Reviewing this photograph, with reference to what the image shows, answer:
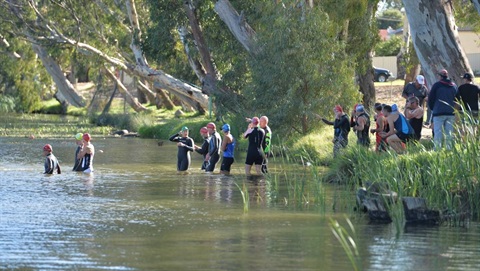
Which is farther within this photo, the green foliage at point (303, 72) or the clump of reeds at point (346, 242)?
the green foliage at point (303, 72)

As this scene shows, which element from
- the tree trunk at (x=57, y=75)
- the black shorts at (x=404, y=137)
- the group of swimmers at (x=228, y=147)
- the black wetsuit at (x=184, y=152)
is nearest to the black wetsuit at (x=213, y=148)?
the group of swimmers at (x=228, y=147)

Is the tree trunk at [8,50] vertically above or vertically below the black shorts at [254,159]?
above

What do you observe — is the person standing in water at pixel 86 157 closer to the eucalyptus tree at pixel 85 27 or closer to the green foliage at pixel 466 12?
the green foliage at pixel 466 12

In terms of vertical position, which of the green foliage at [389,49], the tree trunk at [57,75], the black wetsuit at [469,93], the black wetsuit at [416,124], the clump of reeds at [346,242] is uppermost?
the green foliage at [389,49]

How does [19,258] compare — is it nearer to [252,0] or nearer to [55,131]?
[252,0]

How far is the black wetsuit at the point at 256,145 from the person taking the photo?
972 inches

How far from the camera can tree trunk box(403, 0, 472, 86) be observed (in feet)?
80.0

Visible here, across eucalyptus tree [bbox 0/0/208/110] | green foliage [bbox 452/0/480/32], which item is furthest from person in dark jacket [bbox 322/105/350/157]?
eucalyptus tree [bbox 0/0/208/110]

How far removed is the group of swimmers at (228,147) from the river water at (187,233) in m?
1.21

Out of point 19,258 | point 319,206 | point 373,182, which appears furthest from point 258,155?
point 19,258

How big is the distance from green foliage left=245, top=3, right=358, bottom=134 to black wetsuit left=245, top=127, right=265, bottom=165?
761cm

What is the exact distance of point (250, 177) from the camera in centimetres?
2462

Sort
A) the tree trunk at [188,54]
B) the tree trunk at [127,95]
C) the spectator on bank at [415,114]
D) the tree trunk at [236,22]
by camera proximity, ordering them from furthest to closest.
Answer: the tree trunk at [127,95] < the tree trunk at [188,54] < the tree trunk at [236,22] < the spectator on bank at [415,114]

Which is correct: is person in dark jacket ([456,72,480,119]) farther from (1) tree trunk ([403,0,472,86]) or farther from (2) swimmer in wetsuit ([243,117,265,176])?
(2) swimmer in wetsuit ([243,117,265,176])
